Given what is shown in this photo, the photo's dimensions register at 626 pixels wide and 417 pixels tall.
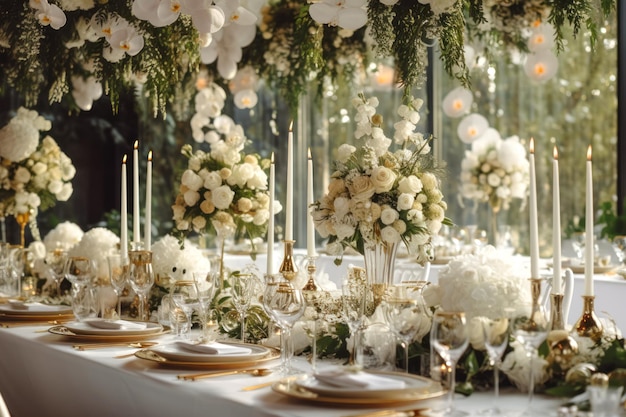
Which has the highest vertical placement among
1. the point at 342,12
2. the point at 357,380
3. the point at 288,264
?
the point at 342,12

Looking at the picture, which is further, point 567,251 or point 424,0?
point 567,251

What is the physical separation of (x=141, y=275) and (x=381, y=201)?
A: 36.7 inches

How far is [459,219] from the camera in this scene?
727cm

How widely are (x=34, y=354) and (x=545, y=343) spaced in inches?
65.6

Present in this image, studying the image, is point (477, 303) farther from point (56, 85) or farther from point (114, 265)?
point (56, 85)

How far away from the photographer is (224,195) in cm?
362

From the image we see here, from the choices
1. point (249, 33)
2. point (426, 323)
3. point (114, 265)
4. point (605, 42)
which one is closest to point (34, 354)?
point (114, 265)

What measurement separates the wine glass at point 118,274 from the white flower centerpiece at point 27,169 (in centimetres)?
149

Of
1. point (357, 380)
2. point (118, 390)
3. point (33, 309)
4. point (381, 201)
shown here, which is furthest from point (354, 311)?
point (33, 309)

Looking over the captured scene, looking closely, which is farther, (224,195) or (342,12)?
(224,195)

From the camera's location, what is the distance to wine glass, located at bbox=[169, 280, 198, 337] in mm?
2744

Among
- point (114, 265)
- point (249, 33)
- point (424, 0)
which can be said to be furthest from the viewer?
point (249, 33)

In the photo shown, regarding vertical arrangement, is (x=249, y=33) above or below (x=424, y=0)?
above

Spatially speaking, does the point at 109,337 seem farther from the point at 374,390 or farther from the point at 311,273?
the point at 374,390
